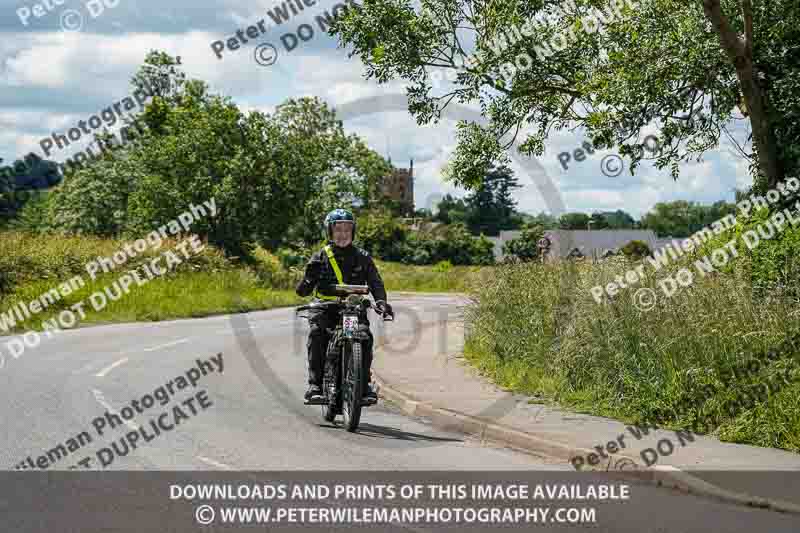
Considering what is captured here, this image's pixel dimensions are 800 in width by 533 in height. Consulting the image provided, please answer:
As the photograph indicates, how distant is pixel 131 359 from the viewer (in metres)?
16.4

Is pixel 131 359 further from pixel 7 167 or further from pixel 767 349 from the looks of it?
pixel 7 167

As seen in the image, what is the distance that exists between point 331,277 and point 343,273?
0.44 feet

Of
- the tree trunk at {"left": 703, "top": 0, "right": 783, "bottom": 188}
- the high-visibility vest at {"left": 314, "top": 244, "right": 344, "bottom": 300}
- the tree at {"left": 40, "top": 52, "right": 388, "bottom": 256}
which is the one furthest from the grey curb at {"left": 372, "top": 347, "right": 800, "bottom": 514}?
the tree at {"left": 40, "top": 52, "right": 388, "bottom": 256}

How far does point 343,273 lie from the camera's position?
10.4m

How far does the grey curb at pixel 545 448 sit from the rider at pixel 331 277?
120 cm

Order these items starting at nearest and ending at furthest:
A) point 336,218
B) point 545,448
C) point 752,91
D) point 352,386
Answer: point 545,448, point 352,386, point 336,218, point 752,91

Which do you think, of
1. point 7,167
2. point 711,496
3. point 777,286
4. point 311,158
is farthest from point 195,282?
point 7,167

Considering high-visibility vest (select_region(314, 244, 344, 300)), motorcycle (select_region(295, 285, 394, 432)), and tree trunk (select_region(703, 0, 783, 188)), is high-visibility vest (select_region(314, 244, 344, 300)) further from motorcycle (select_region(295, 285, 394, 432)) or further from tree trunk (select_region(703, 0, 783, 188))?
tree trunk (select_region(703, 0, 783, 188))

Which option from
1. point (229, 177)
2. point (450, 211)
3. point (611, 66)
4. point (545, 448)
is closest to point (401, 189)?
point (450, 211)

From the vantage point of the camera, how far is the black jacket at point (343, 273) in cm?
1027

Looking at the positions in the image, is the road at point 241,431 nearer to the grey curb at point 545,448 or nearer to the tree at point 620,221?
the grey curb at point 545,448

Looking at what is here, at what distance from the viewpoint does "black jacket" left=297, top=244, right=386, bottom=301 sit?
10.3 m

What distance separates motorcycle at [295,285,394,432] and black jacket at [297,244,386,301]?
0.58 ft

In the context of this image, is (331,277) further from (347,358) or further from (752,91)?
(752,91)
